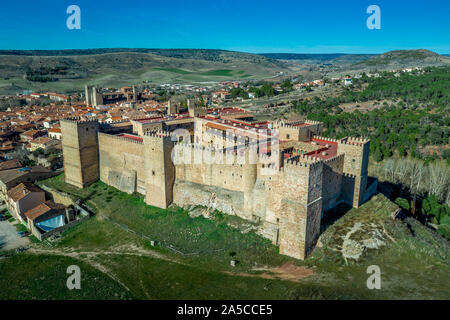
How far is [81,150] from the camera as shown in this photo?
3130 centimetres

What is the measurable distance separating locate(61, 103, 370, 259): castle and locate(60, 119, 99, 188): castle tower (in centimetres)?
9

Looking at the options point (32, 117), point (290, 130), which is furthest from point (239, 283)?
point (32, 117)

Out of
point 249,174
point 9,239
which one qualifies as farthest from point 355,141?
point 9,239

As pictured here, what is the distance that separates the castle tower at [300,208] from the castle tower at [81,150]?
65.4 feet

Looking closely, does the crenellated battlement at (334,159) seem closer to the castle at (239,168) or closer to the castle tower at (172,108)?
the castle at (239,168)

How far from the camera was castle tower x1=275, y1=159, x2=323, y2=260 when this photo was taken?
18188 millimetres

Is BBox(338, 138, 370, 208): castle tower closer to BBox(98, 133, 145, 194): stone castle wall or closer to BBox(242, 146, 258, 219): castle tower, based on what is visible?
BBox(242, 146, 258, 219): castle tower

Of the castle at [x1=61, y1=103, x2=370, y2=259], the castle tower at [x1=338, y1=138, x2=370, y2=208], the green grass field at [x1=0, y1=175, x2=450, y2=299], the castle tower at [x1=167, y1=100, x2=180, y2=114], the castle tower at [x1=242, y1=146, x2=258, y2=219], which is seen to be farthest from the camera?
the castle tower at [x1=167, y1=100, x2=180, y2=114]

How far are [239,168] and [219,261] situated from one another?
6.06 metres

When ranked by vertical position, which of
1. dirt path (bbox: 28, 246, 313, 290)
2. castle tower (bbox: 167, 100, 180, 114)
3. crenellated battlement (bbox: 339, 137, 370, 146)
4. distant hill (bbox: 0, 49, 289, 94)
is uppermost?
distant hill (bbox: 0, 49, 289, 94)

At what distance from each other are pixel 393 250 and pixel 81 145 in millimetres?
25527

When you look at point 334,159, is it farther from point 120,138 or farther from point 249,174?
point 120,138

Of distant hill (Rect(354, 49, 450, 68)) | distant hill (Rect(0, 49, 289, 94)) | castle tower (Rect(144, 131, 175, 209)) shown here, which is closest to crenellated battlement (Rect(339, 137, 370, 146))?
castle tower (Rect(144, 131, 175, 209))

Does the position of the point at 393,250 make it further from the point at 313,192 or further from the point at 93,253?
the point at 93,253
